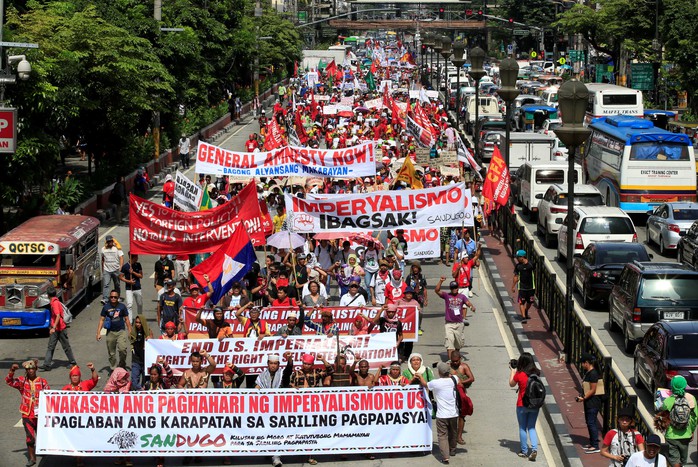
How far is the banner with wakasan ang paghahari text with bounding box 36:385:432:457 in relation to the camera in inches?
651

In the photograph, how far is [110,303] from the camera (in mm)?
20922

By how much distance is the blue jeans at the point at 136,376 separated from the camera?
1861cm

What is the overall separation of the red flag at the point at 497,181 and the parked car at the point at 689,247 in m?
4.39

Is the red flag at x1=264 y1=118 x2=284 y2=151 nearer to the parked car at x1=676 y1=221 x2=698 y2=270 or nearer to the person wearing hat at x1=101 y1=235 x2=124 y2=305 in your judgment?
the parked car at x1=676 y1=221 x2=698 y2=270

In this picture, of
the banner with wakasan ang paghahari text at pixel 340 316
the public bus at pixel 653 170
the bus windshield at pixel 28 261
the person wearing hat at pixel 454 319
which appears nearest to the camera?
the banner with wakasan ang paghahari text at pixel 340 316

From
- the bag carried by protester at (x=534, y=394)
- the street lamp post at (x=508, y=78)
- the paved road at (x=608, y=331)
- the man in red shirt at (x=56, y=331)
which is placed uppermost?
the street lamp post at (x=508, y=78)

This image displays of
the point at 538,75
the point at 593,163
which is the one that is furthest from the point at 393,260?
the point at 538,75

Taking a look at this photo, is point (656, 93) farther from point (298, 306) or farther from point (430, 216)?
point (298, 306)

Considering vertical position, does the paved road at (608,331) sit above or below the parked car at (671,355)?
below

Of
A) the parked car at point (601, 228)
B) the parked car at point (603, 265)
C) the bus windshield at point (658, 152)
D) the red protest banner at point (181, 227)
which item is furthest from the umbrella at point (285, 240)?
the bus windshield at point (658, 152)

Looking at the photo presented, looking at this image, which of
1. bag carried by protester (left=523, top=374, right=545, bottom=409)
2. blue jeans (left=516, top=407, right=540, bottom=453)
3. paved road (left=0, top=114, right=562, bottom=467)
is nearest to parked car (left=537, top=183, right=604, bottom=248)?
paved road (left=0, top=114, right=562, bottom=467)

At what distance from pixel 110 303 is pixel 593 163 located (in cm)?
2559

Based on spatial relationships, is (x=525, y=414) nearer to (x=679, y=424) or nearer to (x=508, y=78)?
A: (x=679, y=424)

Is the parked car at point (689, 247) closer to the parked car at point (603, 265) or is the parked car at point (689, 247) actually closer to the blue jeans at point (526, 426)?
the parked car at point (603, 265)
